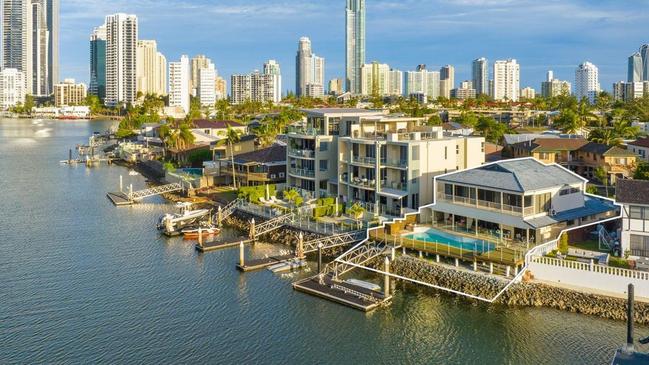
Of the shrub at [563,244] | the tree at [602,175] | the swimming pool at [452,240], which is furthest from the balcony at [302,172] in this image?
the tree at [602,175]

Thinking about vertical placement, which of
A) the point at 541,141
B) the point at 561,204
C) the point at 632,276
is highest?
the point at 541,141

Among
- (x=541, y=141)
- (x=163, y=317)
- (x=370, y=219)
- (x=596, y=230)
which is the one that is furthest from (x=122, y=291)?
(x=541, y=141)

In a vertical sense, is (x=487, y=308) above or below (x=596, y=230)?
below

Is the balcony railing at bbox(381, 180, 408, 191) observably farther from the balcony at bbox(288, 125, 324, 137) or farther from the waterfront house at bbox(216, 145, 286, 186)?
the waterfront house at bbox(216, 145, 286, 186)

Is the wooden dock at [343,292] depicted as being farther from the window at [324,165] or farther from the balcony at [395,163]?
the window at [324,165]

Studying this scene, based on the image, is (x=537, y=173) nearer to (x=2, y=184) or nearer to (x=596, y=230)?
(x=596, y=230)

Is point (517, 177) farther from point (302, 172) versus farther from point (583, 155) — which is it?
point (583, 155)

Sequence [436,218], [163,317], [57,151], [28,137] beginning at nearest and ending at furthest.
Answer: [163,317], [436,218], [57,151], [28,137]
